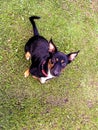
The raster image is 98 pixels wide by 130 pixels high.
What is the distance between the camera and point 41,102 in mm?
6621

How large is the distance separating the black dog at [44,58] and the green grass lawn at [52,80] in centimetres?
38

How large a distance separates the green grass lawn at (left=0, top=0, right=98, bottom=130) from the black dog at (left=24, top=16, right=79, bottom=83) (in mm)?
376

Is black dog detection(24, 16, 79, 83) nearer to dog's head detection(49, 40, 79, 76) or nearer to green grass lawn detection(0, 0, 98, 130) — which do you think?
dog's head detection(49, 40, 79, 76)

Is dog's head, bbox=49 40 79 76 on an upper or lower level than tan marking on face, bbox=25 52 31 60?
upper

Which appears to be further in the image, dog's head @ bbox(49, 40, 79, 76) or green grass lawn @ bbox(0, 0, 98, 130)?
green grass lawn @ bbox(0, 0, 98, 130)

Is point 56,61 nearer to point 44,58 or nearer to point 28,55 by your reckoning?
point 44,58

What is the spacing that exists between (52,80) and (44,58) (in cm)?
Answer: 107

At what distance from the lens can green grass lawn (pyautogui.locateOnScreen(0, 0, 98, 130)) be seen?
6.45 m

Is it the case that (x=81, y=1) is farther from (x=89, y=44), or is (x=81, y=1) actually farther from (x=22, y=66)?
(x=22, y=66)

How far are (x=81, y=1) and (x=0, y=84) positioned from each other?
3224 millimetres

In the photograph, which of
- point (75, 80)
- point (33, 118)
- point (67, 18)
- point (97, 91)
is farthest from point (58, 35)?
point (33, 118)

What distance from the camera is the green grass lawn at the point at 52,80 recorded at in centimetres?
645

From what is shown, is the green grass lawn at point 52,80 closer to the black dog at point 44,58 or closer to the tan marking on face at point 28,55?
the tan marking on face at point 28,55

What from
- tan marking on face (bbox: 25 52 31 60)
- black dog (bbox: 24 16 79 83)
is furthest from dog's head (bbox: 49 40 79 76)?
tan marking on face (bbox: 25 52 31 60)
